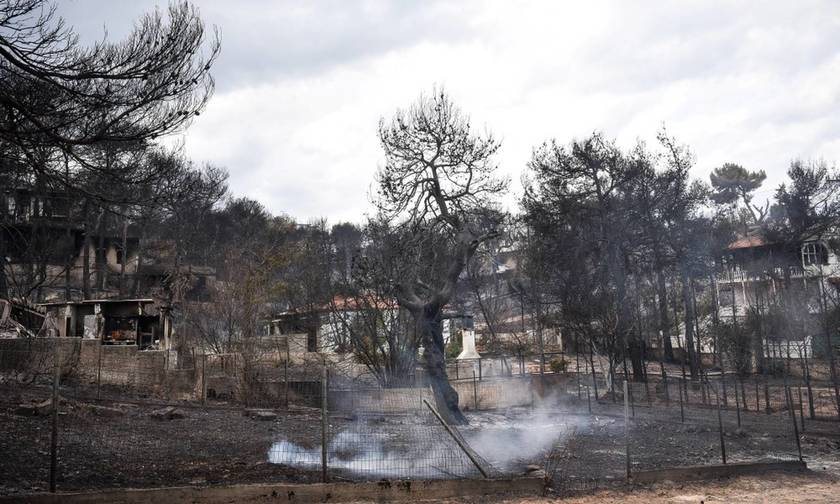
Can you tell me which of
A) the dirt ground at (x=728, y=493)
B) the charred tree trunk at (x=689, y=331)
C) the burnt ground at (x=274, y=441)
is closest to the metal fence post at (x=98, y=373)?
the burnt ground at (x=274, y=441)

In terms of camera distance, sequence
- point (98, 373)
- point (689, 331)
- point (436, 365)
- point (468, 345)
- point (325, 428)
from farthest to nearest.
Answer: point (468, 345), point (689, 331), point (98, 373), point (436, 365), point (325, 428)

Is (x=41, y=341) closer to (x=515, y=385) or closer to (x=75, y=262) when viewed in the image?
(x=515, y=385)

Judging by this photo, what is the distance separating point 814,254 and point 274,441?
4808cm

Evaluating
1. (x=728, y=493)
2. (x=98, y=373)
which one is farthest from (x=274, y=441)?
(x=98, y=373)

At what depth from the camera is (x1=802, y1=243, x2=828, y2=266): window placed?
48.2 meters

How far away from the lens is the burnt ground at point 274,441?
35.7ft

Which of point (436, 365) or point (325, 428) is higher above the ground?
point (436, 365)

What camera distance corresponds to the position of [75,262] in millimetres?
50250

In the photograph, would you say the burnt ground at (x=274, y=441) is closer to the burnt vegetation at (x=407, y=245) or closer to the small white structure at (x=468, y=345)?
the burnt vegetation at (x=407, y=245)

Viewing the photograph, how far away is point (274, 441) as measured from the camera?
14461mm

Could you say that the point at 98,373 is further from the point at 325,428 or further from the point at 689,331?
the point at 689,331

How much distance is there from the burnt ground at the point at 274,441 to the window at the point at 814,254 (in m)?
32.4

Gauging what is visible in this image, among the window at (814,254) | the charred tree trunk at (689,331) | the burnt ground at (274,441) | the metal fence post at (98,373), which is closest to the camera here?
the burnt ground at (274,441)

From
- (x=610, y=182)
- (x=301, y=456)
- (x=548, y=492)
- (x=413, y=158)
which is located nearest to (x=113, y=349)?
(x=413, y=158)
